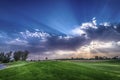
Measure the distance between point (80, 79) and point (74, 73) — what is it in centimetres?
439

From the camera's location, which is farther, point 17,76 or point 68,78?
point 17,76

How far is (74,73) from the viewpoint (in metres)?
43.0

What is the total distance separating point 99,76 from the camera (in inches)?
1646

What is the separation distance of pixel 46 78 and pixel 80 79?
266 inches

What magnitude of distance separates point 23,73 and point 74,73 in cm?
1131

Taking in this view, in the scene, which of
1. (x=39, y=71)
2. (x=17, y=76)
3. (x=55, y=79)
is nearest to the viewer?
(x=55, y=79)

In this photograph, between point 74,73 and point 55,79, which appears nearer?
point 55,79

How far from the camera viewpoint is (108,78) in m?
40.5

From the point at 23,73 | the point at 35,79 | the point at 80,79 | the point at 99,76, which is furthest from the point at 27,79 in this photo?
the point at 99,76

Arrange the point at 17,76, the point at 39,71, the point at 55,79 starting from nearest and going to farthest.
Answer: the point at 55,79
the point at 17,76
the point at 39,71

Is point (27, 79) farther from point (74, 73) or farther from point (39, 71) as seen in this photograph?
point (74, 73)

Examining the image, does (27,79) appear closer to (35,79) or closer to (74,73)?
(35,79)

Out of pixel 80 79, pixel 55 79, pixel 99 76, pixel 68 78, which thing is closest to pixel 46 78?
pixel 55 79

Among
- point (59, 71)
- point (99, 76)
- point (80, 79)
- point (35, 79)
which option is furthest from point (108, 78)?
point (35, 79)
